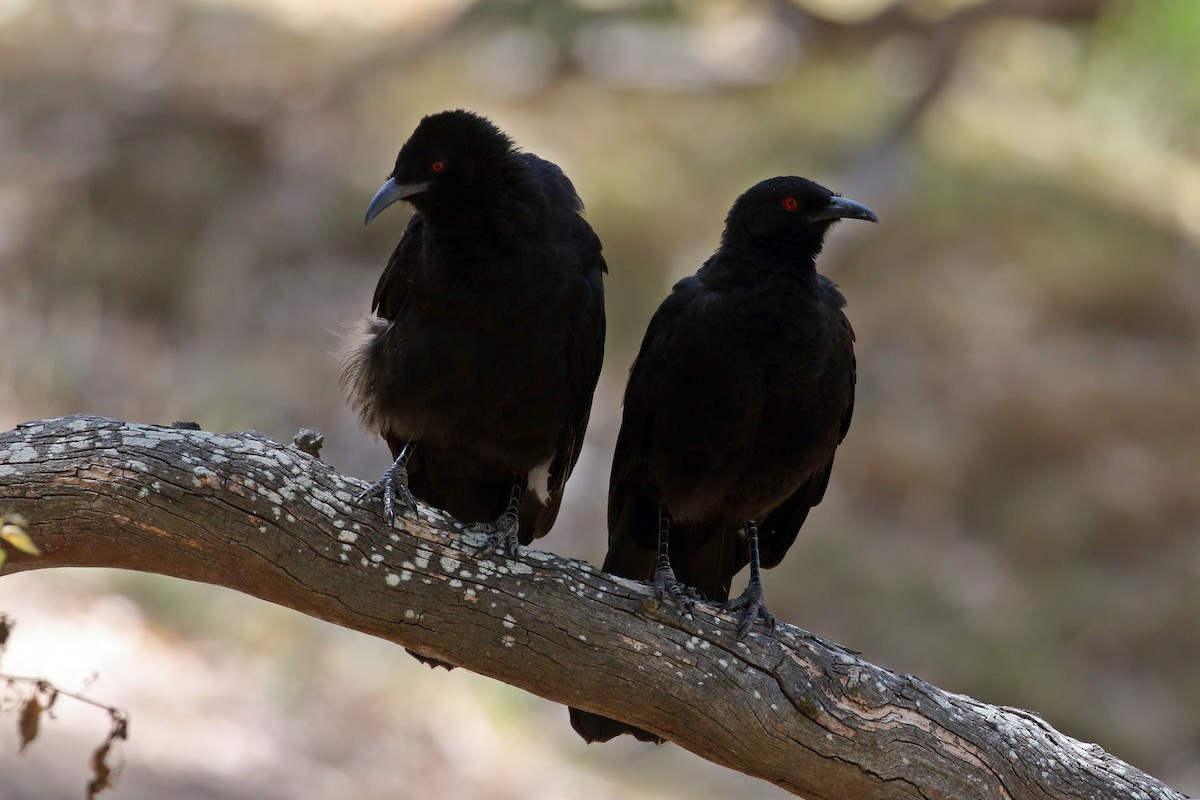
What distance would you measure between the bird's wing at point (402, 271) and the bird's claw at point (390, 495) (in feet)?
2.82

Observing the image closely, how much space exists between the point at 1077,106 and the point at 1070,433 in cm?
414

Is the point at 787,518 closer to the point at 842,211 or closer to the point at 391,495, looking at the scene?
the point at 842,211

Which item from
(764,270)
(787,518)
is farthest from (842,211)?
(787,518)

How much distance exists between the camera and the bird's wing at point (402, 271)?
16.2ft

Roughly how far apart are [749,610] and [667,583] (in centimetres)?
30

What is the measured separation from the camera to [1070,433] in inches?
436

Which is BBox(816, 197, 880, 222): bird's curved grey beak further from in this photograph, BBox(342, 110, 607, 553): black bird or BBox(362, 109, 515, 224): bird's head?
BBox(362, 109, 515, 224): bird's head

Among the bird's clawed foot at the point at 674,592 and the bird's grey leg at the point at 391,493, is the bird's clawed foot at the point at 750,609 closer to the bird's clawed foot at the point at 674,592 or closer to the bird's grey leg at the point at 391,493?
the bird's clawed foot at the point at 674,592

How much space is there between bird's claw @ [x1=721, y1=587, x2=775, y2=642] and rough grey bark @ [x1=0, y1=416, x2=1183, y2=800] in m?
0.06

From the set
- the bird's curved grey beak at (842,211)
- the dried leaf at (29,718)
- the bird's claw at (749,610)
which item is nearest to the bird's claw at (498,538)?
the bird's claw at (749,610)

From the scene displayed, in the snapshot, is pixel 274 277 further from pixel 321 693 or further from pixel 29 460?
pixel 29 460

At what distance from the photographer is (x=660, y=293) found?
11.3 meters

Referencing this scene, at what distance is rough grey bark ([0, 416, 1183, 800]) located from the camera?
12.5 ft

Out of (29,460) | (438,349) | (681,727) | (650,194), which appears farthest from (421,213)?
(650,194)
